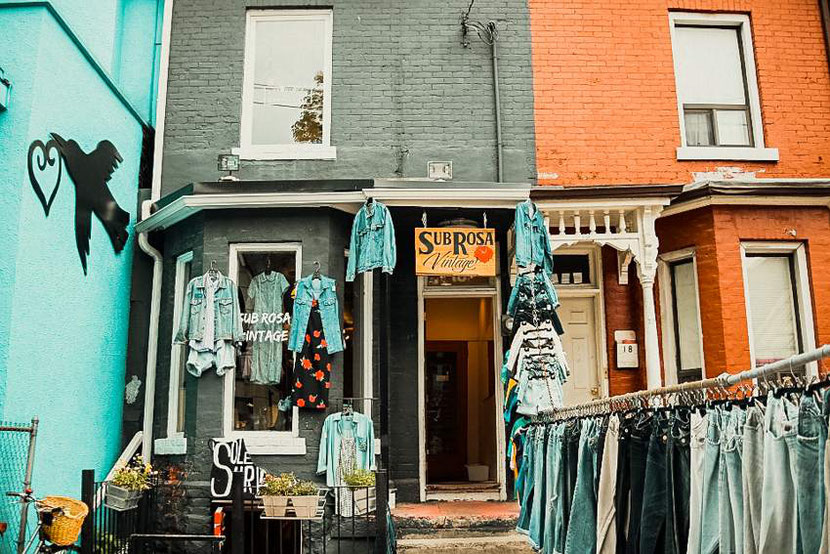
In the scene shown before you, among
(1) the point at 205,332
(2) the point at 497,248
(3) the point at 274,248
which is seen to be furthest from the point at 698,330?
(1) the point at 205,332

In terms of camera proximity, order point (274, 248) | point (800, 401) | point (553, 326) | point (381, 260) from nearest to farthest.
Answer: point (800, 401) → point (553, 326) → point (381, 260) → point (274, 248)

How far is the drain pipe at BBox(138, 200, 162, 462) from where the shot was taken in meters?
9.37

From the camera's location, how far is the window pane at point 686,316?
958 cm

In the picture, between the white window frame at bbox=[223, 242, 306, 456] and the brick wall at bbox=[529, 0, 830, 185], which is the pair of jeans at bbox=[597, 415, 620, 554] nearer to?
the white window frame at bbox=[223, 242, 306, 456]

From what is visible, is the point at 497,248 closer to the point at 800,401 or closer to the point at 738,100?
the point at 738,100

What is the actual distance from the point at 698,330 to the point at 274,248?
525 centimetres

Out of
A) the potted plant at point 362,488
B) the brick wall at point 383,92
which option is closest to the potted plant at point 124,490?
the potted plant at point 362,488

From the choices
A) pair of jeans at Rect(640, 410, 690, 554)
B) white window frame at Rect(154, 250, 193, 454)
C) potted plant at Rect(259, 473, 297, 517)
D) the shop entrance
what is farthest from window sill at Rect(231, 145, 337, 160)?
pair of jeans at Rect(640, 410, 690, 554)

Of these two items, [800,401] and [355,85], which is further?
[355,85]

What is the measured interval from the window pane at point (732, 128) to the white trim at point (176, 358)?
7.00 metres

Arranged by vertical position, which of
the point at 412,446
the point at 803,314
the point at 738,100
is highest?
Result: the point at 738,100

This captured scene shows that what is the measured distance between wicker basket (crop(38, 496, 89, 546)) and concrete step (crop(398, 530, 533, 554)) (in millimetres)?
2998

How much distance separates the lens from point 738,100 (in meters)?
10.3

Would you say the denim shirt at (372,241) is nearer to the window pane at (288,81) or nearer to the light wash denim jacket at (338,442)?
the light wash denim jacket at (338,442)
